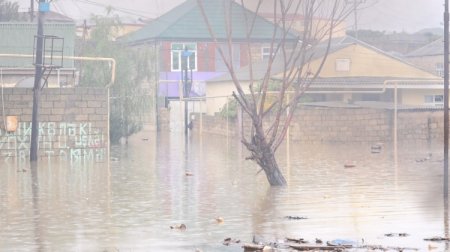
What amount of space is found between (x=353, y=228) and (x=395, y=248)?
2.33m

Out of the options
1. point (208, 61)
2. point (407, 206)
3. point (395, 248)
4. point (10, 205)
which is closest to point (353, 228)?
point (395, 248)

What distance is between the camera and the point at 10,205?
→ 21.3 metres

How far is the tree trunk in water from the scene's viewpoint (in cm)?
2456

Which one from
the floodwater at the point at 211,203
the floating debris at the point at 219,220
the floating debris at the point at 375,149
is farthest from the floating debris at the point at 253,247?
the floating debris at the point at 375,149

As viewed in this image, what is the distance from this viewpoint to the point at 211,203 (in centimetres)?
2134

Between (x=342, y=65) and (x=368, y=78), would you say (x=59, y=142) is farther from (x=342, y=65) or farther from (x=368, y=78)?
(x=342, y=65)

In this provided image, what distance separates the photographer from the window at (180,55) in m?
75.6

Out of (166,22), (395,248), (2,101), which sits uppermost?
(166,22)

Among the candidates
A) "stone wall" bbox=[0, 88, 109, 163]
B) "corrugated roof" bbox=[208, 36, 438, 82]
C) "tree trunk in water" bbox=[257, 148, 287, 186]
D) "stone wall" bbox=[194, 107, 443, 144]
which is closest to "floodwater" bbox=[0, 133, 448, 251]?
"tree trunk in water" bbox=[257, 148, 287, 186]

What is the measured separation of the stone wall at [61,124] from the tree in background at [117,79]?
9.22 meters

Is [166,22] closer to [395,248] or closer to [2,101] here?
[2,101]

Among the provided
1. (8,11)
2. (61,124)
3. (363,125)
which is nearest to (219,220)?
(61,124)

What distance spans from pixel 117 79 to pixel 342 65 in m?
15.3

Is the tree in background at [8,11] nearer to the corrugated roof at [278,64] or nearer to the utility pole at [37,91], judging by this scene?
the corrugated roof at [278,64]
